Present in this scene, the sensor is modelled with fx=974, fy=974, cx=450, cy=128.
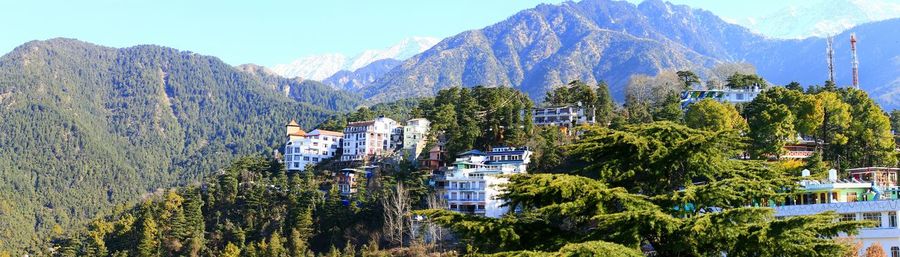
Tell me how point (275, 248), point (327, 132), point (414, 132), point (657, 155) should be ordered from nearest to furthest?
point (657, 155)
point (275, 248)
point (414, 132)
point (327, 132)

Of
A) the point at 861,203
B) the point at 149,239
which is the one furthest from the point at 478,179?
the point at 861,203

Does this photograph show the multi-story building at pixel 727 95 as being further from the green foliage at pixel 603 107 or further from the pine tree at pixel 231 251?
the pine tree at pixel 231 251

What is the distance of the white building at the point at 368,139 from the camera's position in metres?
84.7

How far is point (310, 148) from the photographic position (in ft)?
284

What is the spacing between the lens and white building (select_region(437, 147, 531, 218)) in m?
64.5

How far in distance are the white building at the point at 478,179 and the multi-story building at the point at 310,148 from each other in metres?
20.3

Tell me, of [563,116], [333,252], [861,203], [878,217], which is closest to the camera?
[861,203]

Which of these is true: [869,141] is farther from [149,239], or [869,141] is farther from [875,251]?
[149,239]

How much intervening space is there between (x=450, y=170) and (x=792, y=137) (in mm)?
22981

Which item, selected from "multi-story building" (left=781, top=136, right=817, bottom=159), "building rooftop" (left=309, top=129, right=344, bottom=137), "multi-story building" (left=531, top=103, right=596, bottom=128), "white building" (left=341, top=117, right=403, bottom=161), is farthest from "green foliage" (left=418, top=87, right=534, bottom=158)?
"multi-story building" (left=781, top=136, right=817, bottom=159)

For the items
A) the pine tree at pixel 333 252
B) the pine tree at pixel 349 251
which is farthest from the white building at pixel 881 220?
the pine tree at pixel 333 252

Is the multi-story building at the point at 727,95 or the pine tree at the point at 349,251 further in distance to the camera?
the multi-story building at the point at 727,95

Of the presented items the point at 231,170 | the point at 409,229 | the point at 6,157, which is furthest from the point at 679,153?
the point at 6,157

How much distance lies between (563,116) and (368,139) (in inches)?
681
